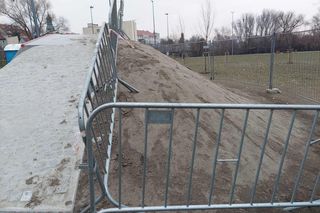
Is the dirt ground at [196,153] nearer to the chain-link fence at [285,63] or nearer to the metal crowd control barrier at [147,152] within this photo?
the metal crowd control barrier at [147,152]

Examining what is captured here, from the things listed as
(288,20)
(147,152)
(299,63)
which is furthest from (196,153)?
(288,20)

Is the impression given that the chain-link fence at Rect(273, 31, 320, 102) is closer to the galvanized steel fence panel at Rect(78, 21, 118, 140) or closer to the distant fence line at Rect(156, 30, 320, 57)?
the distant fence line at Rect(156, 30, 320, 57)

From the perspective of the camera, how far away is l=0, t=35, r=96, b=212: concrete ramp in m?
3.56

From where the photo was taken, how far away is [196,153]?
4.25 metres

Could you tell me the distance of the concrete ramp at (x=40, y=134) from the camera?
3.56 meters

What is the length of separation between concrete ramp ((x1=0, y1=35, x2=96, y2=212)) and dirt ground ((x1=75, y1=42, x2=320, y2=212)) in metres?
0.39

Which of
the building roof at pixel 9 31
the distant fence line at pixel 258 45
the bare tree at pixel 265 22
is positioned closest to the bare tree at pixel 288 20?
the bare tree at pixel 265 22

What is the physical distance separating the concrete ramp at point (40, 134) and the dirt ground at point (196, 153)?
0.39 metres

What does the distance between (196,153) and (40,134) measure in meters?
2.42

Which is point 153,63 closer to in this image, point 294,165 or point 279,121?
point 279,121

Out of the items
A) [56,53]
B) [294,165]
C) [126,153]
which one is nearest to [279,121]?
[294,165]

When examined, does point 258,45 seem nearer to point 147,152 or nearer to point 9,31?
point 147,152

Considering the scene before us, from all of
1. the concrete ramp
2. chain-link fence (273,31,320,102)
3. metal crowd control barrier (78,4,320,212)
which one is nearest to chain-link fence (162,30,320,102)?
chain-link fence (273,31,320,102)

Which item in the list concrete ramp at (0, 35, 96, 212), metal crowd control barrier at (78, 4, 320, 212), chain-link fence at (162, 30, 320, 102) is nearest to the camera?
Result: metal crowd control barrier at (78, 4, 320, 212)
